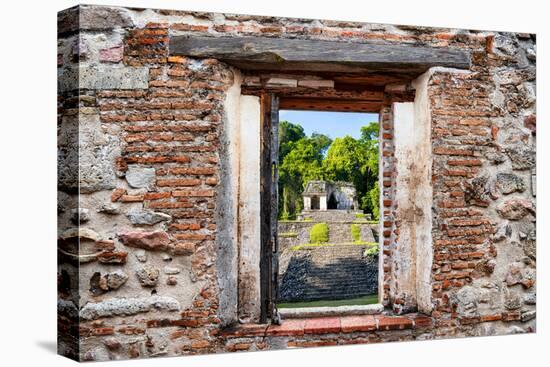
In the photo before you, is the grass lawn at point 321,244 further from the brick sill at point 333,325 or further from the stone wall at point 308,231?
the brick sill at point 333,325

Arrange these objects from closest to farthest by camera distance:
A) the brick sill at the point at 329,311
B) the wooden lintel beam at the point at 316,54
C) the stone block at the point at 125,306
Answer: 1. the stone block at the point at 125,306
2. the wooden lintel beam at the point at 316,54
3. the brick sill at the point at 329,311

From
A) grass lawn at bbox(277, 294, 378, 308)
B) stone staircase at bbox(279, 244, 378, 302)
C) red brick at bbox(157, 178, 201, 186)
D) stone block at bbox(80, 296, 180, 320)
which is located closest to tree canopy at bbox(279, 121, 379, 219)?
stone staircase at bbox(279, 244, 378, 302)

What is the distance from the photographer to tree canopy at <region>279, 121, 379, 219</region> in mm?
5273

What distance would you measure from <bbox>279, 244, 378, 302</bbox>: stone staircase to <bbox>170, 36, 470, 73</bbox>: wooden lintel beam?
58.7 inches

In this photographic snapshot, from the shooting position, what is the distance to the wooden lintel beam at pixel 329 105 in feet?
17.2

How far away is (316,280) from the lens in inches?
210

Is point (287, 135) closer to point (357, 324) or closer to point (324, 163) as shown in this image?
point (324, 163)

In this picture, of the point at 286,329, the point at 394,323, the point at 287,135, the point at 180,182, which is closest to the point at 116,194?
the point at 180,182

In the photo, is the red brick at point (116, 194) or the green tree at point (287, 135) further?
the green tree at point (287, 135)

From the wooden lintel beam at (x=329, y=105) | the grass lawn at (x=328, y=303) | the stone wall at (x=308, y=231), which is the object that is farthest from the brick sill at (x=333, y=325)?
the wooden lintel beam at (x=329, y=105)

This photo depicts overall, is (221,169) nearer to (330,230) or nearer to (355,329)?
(330,230)

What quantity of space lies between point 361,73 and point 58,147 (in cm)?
234

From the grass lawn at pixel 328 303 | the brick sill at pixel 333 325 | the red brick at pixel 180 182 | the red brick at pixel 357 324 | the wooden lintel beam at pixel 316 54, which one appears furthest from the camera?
the grass lawn at pixel 328 303

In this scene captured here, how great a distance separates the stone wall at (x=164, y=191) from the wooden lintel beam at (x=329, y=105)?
0.51 meters
